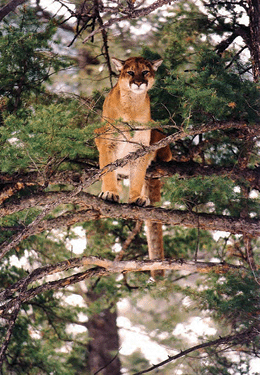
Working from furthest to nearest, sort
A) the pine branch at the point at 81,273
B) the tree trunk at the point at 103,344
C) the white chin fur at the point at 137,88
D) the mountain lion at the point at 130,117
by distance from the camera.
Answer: the tree trunk at the point at 103,344
the mountain lion at the point at 130,117
the white chin fur at the point at 137,88
the pine branch at the point at 81,273

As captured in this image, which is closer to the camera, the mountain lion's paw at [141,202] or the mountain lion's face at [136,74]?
the mountain lion's face at [136,74]

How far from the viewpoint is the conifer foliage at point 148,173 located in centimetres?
463

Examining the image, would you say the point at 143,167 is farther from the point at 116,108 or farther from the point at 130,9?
the point at 130,9

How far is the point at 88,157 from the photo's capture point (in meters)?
6.45

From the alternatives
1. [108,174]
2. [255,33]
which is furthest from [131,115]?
[255,33]

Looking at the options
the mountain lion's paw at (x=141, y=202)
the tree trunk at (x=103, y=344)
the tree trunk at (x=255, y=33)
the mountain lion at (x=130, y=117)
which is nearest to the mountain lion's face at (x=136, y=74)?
the mountain lion at (x=130, y=117)

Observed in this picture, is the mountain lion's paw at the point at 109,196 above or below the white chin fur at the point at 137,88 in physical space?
below

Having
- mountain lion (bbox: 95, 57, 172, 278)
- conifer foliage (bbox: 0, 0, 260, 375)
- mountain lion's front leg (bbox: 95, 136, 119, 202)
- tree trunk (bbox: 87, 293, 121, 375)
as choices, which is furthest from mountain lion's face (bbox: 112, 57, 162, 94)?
tree trunk (bbox: 87, 293, 121, 375)

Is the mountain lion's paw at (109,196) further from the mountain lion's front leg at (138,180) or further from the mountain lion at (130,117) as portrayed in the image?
the mountain lion's front leg at (138,180)

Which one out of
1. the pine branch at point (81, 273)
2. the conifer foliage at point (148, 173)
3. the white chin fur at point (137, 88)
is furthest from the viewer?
the white chin fur at point (137, 88)

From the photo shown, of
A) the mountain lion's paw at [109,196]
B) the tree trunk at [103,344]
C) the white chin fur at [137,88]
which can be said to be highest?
the white chin fur at [137,88]

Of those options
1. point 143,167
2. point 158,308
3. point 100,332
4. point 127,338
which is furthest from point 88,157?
point 158,308

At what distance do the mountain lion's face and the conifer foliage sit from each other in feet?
0.64

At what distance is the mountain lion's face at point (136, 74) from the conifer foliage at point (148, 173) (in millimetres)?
195
